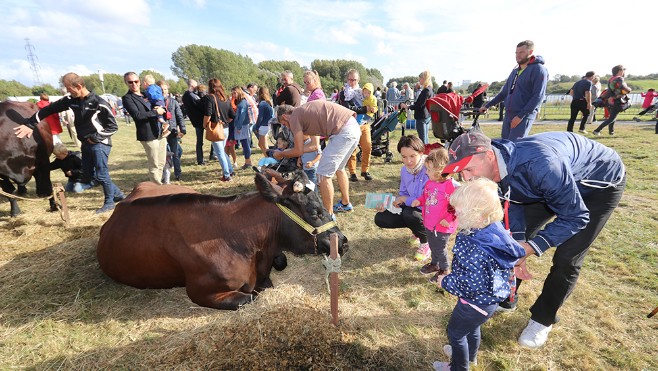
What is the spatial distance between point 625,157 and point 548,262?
746cm

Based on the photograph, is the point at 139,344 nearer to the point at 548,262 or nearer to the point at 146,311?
the point at 146,311

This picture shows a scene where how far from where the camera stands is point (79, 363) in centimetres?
272

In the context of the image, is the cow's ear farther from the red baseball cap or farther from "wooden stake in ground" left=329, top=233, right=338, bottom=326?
the red baseball cap

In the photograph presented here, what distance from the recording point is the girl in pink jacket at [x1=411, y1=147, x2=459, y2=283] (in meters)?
3.63

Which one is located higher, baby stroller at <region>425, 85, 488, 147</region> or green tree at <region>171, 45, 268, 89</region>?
green tree at <region>171, 45, 268, 89</region>

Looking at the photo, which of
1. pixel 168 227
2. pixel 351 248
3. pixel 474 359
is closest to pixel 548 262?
pixel 474 359

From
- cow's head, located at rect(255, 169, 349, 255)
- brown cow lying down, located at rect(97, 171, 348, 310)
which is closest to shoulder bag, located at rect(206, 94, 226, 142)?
brown cow lying down, located at rect(97, 171, 348, 310)

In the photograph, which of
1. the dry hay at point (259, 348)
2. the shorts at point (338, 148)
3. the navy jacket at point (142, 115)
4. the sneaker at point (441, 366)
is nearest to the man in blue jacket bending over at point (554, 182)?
the sneaker at point (441, 366)

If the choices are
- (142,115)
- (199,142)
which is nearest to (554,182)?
(142,115)

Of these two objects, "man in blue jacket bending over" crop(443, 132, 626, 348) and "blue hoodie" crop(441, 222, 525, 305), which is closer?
"blue hoodie" crop(441, 222, 525, 305)

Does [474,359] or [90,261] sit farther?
[90,261]

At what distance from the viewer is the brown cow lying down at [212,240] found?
3.23 metres

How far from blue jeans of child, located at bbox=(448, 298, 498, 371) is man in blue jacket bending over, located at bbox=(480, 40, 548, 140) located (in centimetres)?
410

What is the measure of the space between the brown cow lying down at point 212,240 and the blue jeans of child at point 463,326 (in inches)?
56.2
